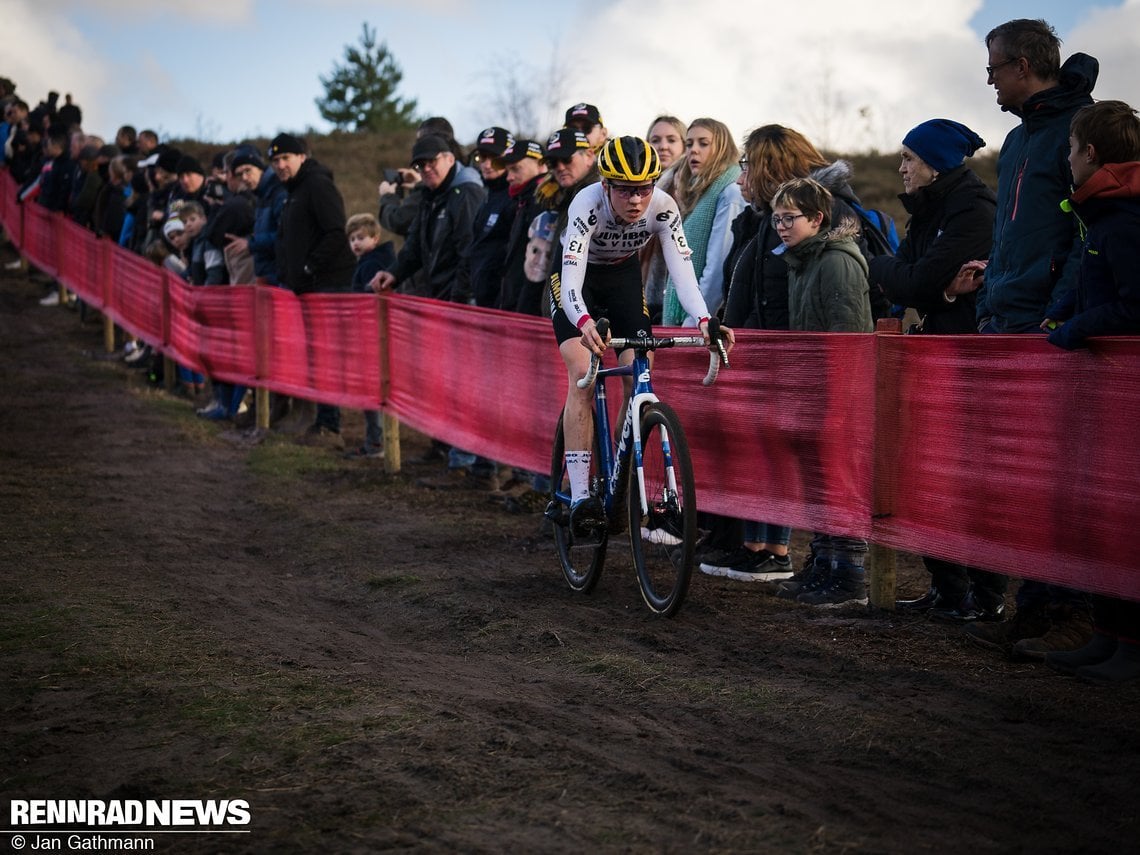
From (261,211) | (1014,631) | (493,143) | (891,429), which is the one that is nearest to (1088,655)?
(1014,631)

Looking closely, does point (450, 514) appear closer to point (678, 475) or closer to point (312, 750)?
point (678, 475)

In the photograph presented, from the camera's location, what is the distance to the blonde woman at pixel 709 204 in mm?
8586

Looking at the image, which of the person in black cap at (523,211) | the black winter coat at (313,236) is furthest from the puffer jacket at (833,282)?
the black winter coat at (313,236)

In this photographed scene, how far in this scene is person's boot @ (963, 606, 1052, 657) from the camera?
19.6 feet

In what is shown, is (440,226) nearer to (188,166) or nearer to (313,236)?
(313,236)

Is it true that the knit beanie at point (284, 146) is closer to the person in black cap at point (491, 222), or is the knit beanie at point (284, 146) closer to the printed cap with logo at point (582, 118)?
the person in black cap at point (491, 222)

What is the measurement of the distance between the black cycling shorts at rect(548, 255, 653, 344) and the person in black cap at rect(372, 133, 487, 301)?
4145 mm

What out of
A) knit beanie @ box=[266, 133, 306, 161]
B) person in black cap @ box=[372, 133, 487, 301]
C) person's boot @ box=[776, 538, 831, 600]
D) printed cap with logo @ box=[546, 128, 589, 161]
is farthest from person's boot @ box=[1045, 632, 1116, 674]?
knit beanie @ box=[266, 133, 306, 161]

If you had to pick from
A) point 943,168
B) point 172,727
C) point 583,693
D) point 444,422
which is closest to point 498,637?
point 583,693

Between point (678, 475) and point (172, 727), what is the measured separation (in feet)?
8.99

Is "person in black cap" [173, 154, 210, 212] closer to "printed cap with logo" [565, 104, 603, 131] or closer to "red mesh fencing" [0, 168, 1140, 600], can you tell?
Answer: "red mesh fencing" [0, 168, 1140, 600]

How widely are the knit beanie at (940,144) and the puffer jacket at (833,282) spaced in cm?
77

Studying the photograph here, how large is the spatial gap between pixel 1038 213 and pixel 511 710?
3238 millimetres

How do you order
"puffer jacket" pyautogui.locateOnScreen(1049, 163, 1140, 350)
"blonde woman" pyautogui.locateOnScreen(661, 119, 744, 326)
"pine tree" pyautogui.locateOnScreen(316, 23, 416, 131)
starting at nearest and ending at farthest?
1. "puffer jacket" pyautogui.locateOnScreen(1049, 163, 1140, 350)
2. "blonde woman" pyautogui.locateOnScreen(661, 119, 744, 326)
3. "pine tree" pyautogui.locateOnScreen(316, 23, 416, 131)
